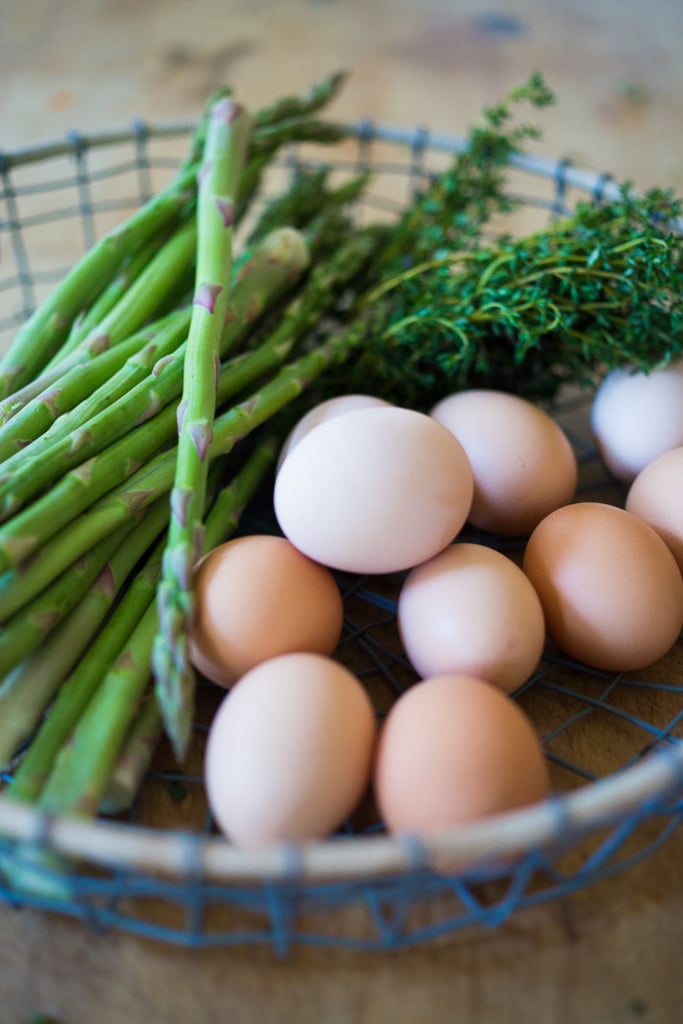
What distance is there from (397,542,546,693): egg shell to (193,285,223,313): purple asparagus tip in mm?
279

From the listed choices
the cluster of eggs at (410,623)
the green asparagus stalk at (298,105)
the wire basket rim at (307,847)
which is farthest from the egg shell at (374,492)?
the green asparagus stalk at (298,105)

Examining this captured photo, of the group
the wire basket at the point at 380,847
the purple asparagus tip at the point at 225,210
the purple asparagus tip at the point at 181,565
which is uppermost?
the purple asparagus tip at the point at 225,210

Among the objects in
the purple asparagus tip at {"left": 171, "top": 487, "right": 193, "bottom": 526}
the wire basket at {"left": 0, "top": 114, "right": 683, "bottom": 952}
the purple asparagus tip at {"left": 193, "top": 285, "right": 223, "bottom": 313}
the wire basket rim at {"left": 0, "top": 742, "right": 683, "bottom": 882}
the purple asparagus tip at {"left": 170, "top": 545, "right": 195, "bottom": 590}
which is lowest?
the wire basket at {"left": 0, "top": 114, "right": 683, "bottom": 952}

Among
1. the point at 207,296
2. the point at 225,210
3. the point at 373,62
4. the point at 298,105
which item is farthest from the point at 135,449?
the point at 373,62

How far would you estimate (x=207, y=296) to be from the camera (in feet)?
2.23

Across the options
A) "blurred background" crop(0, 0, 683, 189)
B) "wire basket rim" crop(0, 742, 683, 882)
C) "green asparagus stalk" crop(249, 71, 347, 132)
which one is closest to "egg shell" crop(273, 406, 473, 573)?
"wire basket rim" crop(0, 742, 683, 882)

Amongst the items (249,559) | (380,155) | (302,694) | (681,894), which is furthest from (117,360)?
(380,155)

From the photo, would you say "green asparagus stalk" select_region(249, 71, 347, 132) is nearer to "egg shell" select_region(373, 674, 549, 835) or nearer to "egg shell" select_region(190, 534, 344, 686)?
"egg shell" select_region(190, 534, 344, 686)

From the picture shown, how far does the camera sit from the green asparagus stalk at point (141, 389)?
561 millimetres

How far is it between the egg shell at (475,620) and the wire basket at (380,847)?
3.1 inches

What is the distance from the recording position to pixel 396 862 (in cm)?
38

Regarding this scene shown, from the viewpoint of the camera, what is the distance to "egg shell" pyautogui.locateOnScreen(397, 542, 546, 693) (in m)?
0.54

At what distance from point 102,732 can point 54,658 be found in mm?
73

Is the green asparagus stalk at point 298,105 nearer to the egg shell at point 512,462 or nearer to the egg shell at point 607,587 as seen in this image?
the egg shell at point 512,462
